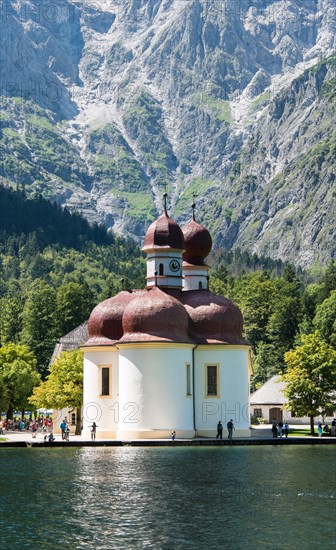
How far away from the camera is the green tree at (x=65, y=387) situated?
104m

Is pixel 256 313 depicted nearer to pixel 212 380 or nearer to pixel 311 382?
pixel 311 382

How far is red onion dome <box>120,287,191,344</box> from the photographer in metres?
94.8

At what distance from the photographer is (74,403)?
345 ft

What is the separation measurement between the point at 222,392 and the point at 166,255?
13650mm

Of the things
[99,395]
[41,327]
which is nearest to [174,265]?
[99,395]

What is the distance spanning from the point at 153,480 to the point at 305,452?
77.3 ft

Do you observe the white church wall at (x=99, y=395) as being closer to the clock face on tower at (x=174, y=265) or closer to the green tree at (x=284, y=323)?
the clock face on tower at (x=174, y=265)

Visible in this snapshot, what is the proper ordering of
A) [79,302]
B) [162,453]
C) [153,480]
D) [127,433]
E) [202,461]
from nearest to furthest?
[153,480], [202,461], [162,453], [127,433], [79,302]

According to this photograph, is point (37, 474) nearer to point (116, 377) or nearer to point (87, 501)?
point (87, 501)

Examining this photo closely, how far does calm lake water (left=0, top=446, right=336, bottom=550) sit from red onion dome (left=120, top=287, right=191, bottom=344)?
65.9ft

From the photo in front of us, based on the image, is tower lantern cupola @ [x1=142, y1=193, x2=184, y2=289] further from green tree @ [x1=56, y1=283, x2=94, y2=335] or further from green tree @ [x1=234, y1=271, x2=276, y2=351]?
green tree @ [x1=234, y1=271, x2=276, y2=351]

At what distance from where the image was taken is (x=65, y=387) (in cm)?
10438

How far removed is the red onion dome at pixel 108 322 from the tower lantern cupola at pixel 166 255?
132 inches

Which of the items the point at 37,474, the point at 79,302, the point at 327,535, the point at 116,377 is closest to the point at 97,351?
the point at 116,377
